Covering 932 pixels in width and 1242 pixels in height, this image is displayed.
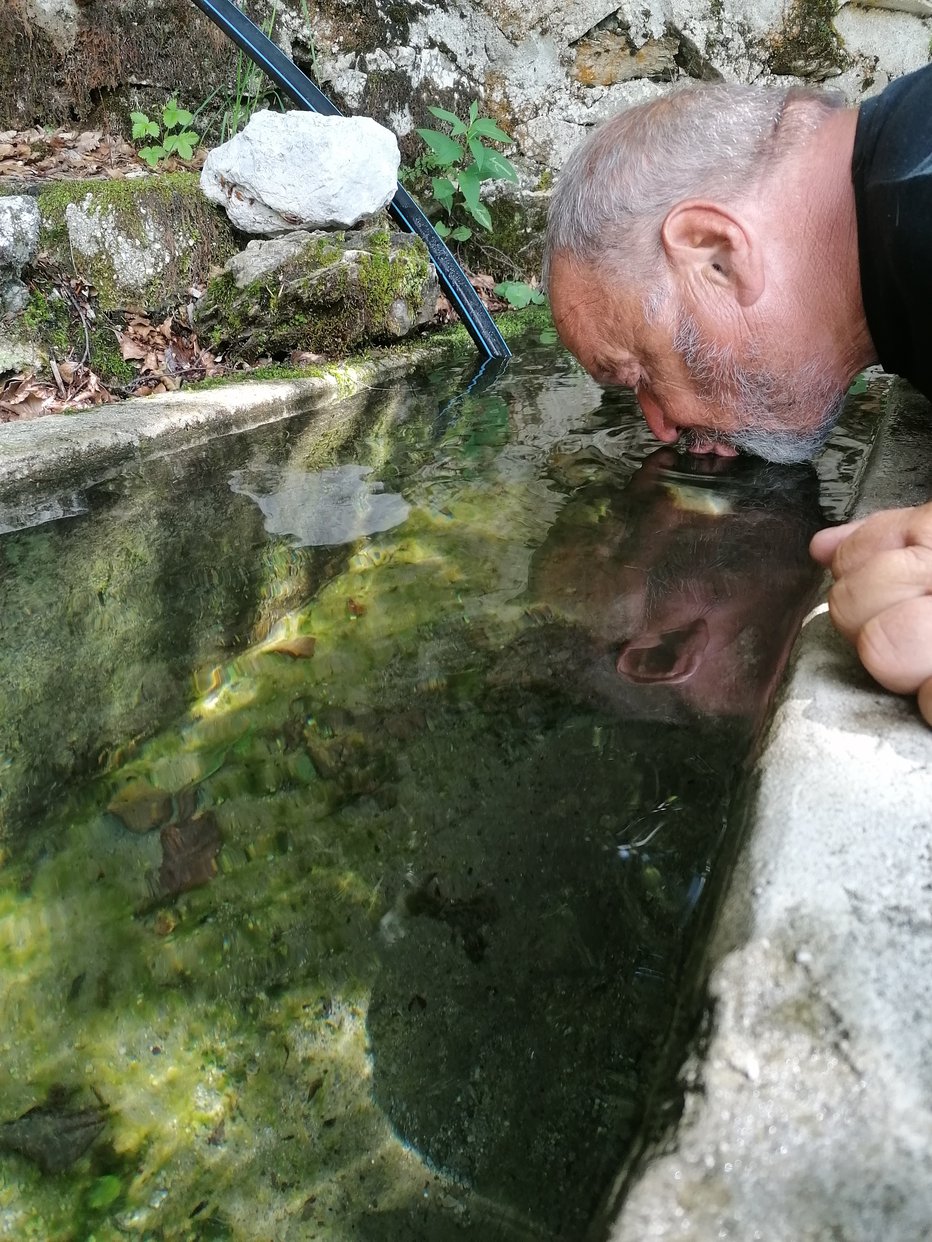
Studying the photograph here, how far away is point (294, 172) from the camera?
12.8 feet

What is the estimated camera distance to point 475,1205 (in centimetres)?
75

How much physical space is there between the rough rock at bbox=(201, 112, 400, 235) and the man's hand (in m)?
3.37

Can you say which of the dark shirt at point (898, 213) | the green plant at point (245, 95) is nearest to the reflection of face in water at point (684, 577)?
the dark shirt at point (898, 213)

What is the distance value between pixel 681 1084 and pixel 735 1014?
66 mm

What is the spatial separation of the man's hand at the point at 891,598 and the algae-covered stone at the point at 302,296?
9.39ft

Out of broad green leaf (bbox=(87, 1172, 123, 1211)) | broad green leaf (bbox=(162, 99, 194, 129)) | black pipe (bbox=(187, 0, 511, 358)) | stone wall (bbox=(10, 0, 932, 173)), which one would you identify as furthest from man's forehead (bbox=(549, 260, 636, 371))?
stone wall (bbox=(10, 0, 932, 173))

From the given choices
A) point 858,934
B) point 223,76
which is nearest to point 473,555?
point 858,934

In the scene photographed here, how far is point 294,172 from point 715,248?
258cm

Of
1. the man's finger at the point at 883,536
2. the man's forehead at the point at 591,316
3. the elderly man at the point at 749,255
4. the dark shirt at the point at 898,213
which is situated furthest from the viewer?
the man's forehead at the point at 591,316

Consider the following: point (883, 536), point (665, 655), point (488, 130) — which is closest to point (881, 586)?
point (883, 536)

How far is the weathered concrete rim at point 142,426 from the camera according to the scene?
2.29 meters

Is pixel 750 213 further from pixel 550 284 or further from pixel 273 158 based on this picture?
pixel 273 158

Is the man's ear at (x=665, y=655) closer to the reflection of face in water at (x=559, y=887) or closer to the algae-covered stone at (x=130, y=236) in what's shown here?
the reflection of face in water at (x=559, y=887)

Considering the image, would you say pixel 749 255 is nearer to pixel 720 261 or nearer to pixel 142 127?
pixel 720 261
